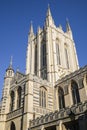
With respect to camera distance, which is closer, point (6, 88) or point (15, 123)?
point (15, 123)

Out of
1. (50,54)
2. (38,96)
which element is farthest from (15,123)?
(50,54)

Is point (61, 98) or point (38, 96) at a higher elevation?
point (61, 98)

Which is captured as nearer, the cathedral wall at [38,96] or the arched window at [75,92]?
the cathedral wall at [38,96]

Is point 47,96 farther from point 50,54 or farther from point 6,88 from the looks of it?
point 50,54

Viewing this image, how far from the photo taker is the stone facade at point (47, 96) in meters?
20.6

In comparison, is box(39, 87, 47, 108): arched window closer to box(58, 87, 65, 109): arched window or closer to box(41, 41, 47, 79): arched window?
box(58, 87, 65, 109): arched window

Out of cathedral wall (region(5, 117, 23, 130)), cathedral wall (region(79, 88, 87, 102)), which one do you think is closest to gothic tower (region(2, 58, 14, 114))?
cathedral wall (region(5, 117, 23, 130))

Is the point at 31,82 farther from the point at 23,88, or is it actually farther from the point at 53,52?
the point at 53,52

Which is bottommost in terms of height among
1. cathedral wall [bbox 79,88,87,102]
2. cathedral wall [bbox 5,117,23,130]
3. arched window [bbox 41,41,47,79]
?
cathedral wall [bbox 5,117,23,130]

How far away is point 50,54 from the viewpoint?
1740 inches

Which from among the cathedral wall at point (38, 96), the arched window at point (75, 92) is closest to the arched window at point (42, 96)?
the cathedral wall at point (38, 96)

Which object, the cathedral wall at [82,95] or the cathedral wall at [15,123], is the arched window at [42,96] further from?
the cathedral wall at [82,95]

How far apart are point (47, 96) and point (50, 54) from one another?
1580cm

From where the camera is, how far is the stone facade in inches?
812
